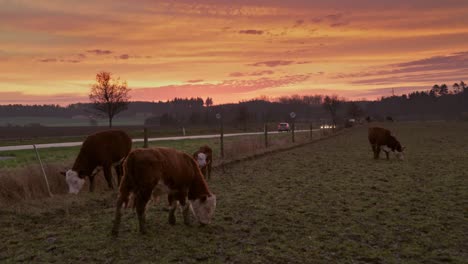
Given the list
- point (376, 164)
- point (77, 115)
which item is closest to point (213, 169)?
point (376, 164)

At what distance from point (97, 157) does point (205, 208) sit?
510cm

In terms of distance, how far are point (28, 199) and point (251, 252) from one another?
22.9 feet

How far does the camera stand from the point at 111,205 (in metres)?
10.1

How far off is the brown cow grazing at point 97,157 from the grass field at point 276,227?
20.1 inches

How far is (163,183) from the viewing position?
286 inches

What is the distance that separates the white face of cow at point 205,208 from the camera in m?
7.75

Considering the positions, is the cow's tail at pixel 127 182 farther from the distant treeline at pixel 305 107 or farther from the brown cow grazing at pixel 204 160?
the distant treeline at pixel 305 107

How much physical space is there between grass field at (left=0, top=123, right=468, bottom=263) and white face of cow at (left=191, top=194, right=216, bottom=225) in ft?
0.61

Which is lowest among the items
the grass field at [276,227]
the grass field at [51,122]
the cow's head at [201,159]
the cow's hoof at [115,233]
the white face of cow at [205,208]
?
the grass field at [276,227]

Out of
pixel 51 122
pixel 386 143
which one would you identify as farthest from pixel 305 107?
pixel 386 143

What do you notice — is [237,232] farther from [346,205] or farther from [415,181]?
[415,181]

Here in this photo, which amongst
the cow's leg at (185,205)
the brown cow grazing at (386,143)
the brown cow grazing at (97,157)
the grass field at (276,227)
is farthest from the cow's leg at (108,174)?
the brown cow grazing at (386,143)

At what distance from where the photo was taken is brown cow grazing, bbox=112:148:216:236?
23.0 feet

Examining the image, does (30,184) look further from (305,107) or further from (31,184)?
(305,107)
